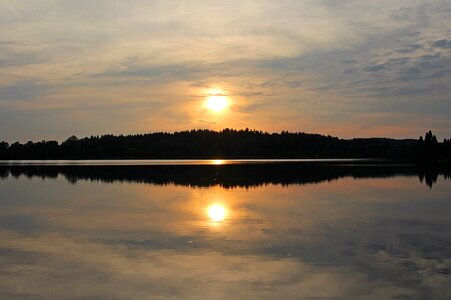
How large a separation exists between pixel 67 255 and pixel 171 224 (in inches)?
233

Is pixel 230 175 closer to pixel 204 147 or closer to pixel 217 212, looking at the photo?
pixel 217 212

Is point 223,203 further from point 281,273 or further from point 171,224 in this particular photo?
point 281,273

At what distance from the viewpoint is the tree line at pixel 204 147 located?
535ft

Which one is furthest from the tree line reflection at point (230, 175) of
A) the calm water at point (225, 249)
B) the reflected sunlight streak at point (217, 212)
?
the calm water at point (225, 249)

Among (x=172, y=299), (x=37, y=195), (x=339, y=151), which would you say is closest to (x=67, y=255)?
(x=172, y=299)

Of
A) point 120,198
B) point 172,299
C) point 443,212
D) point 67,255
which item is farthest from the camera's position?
point 120,198

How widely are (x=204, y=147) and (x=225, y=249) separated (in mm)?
169226

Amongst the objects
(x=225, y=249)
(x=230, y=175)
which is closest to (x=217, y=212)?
(x=225, y=249)

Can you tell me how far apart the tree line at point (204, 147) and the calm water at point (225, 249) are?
433 feet

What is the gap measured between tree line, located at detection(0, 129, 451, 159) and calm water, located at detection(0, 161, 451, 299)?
5191 inches

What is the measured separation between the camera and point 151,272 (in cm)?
1184

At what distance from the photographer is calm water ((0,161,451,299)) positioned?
10.5 m

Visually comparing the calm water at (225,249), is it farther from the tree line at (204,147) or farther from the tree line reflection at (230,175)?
the tree line at (204,147)

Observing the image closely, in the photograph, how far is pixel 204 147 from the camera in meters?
183
